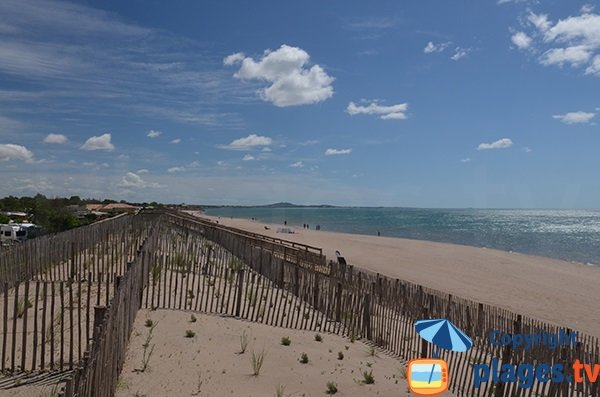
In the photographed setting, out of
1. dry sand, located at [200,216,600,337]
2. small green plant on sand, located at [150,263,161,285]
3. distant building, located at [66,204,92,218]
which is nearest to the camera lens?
small green plant on sand, located at [150,263,161,285]

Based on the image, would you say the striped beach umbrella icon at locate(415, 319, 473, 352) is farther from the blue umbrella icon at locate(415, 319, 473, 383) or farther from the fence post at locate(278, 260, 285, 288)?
the fence post at locate(278, 260, 285, 288)

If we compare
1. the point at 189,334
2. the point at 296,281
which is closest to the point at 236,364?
the point at 189,334

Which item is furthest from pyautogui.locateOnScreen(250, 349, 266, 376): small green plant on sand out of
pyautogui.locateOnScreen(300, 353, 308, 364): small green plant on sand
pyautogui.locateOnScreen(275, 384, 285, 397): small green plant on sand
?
pyautogui.locateOnScreen(300, 353, 308, 364): small green plant on sand

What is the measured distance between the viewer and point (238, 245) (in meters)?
19.1

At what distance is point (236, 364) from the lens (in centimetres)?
831

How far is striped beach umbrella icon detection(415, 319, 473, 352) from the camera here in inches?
253

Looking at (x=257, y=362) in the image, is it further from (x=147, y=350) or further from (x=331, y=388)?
(x=147, y=350)

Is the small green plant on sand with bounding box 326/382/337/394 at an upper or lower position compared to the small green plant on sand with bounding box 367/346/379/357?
upper

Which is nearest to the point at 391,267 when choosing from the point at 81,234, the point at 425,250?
the point at 425,250

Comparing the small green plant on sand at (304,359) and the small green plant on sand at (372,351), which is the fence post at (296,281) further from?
the small green plant on sand at (304,359)

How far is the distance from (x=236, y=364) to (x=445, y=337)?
11.9 ft

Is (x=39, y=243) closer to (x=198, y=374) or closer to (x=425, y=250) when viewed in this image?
(x=198, y=374)

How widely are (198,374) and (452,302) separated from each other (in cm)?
610

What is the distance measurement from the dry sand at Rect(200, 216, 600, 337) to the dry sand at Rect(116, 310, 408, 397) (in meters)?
12.6
